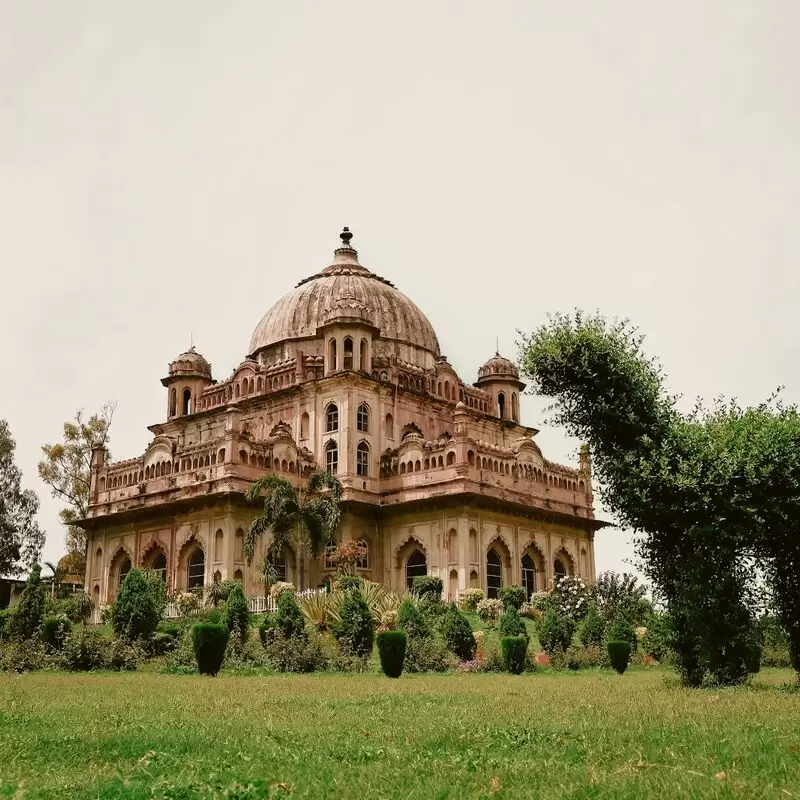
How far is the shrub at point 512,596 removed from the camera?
94.1ft

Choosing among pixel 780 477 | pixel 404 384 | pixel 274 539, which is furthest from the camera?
pixel 404 384

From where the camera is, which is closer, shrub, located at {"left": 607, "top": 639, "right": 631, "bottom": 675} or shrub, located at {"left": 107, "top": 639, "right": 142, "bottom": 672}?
shrub, located at {"left": 107, "top": 639, "right": 142, "bottom": 672}

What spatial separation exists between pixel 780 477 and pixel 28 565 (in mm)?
34871

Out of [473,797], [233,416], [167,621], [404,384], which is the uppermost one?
[404,384]

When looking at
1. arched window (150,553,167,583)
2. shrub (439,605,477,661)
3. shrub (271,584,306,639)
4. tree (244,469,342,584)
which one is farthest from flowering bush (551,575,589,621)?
arched window (150,553,167,583)

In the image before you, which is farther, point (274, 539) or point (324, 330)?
point (324, 330)

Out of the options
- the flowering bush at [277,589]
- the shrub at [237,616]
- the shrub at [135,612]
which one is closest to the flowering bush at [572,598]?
the flowering bush at [277,589]

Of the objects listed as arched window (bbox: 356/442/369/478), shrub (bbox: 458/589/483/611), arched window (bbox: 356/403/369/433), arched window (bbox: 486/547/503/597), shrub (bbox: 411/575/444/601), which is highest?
arched window (bbox: 356/403/369/433)

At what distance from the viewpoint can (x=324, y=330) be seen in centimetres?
3450

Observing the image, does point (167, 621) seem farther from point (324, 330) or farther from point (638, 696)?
point (638, 696)

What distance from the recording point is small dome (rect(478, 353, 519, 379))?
4097cm

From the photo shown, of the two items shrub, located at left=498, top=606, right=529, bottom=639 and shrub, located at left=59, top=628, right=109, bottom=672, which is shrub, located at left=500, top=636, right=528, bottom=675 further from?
shrub, located at left=59, top=628, right=109, bottom=672

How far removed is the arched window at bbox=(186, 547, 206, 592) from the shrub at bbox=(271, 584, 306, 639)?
442 inches

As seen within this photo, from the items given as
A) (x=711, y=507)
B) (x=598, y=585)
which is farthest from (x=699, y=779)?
(x=598, y=585)
